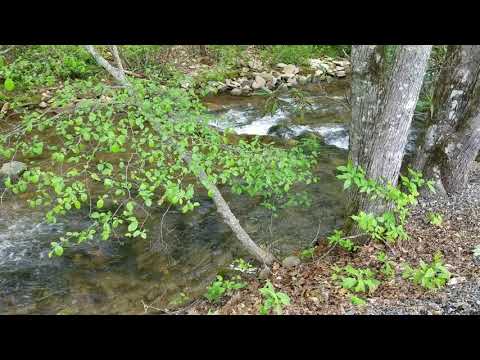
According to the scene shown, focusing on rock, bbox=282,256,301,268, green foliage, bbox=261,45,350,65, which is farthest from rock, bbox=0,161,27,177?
green foliage, bbox=261,45,350,65

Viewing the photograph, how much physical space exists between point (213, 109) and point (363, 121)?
341 inches

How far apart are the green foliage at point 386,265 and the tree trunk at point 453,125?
209 cm

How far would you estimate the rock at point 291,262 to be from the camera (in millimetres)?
5867

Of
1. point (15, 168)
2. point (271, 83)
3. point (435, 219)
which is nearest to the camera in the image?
point (435, 219)

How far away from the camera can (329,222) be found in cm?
731

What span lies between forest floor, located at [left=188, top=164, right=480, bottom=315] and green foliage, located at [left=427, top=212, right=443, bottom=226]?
60mm

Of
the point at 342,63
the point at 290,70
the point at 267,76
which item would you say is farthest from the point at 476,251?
the point at 342,63

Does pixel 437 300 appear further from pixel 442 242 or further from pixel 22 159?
pixel 22 159

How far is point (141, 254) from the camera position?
22.8ft

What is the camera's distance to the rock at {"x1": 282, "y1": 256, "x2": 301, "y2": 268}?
5.87 metres

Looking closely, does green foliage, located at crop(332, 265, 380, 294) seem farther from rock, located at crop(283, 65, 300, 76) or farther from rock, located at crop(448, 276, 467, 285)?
rock, located at crop(283, 65, 300, 76)

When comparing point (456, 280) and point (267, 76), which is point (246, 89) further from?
point (456, 280)

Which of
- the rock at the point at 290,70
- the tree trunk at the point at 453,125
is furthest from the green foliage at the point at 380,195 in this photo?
the rock at the point at 290,70

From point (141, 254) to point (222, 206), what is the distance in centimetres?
228
